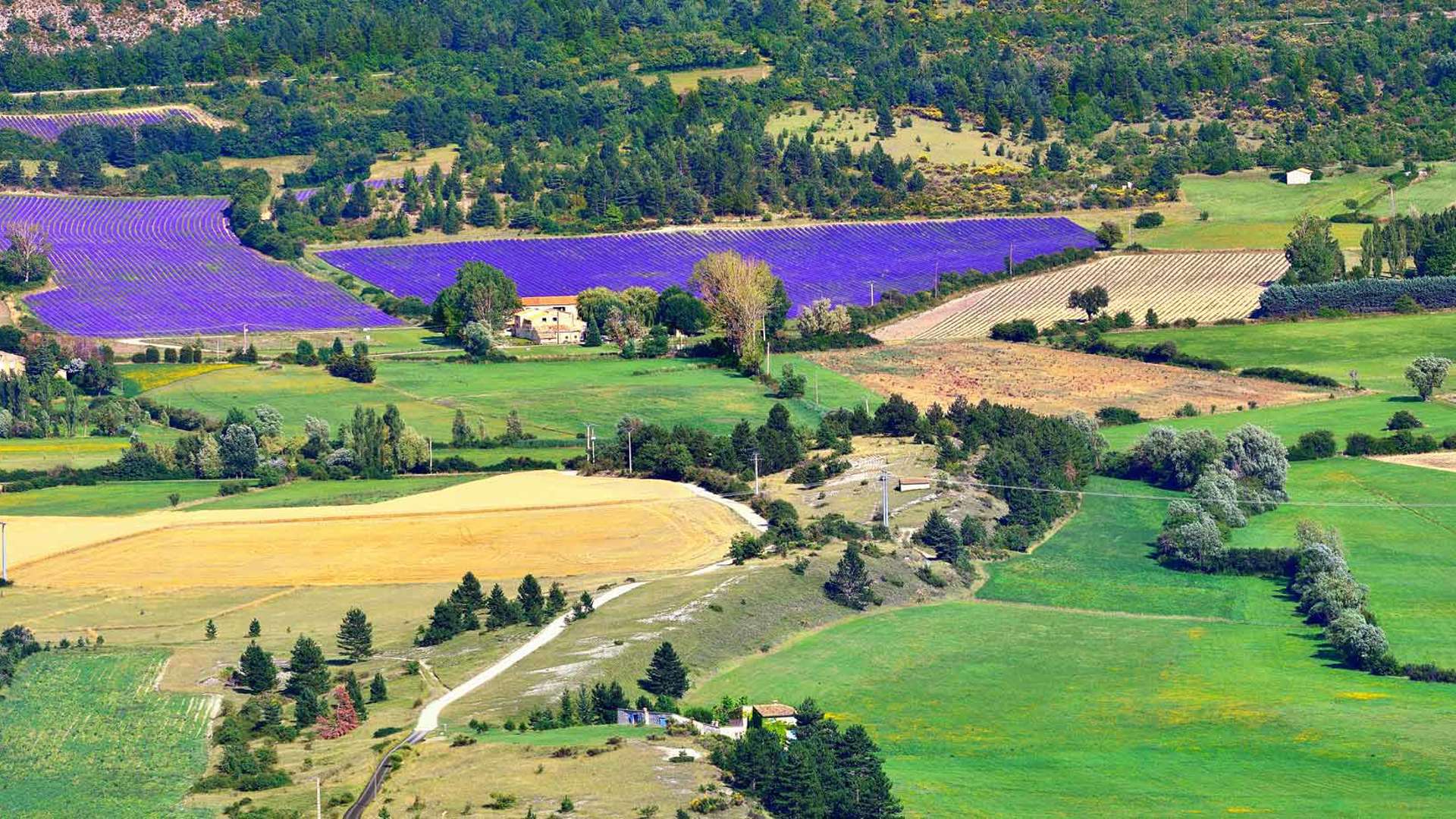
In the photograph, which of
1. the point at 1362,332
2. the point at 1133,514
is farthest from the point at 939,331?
the point at 1133,514

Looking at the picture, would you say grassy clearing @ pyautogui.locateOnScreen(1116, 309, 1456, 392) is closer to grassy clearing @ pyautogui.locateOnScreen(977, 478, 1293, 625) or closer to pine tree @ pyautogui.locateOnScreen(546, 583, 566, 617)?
grassy clearing @ pyautogui.locateOnScreen(977, 478, 1293, 625)

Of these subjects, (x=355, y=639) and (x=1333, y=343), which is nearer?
(x=355, y=639)

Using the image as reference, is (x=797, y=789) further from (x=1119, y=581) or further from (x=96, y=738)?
(x=1119, y=581)

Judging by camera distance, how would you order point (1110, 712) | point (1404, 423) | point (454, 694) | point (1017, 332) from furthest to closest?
point (1017, 332)
point (1404, 423)
point (454, 694)
point (1110, 712)

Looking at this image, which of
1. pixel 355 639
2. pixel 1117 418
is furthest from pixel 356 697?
pixel 1117 418

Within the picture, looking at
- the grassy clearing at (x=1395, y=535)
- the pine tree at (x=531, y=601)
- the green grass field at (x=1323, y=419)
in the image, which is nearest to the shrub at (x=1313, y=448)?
the grassy clearing at (x=1395, y=535)

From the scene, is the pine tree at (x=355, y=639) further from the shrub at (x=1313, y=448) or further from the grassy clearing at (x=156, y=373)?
the grassy clearing at (x=156, y=373)

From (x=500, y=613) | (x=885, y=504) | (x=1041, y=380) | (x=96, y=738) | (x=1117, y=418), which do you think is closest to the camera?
(x=96, y=738)
